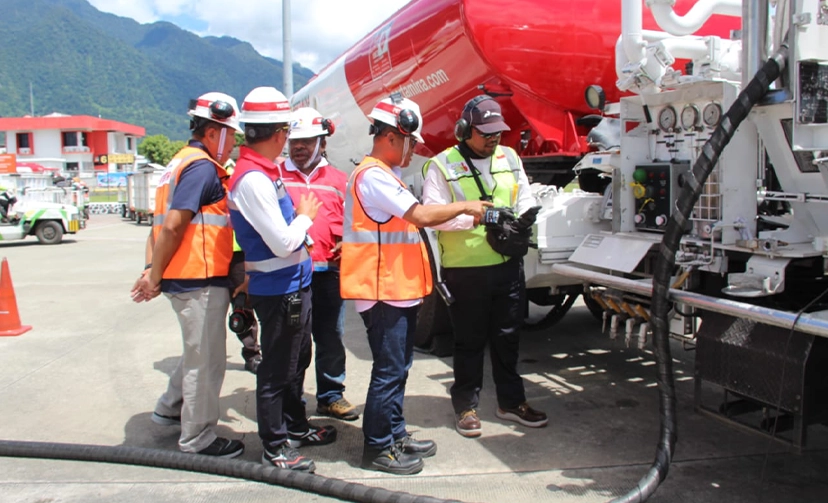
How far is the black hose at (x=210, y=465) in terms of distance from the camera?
315 cm

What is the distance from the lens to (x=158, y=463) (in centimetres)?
361

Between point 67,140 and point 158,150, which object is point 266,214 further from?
point 67,140

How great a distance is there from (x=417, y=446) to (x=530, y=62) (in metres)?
2.80

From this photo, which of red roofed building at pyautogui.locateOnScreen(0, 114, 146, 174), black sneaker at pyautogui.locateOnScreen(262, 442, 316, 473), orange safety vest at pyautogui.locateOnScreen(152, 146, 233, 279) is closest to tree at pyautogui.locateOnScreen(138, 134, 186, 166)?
red roofed building at pyautogui.locateOnScreen(0, 114, 146, 174)

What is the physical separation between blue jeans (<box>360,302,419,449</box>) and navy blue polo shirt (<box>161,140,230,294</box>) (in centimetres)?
89

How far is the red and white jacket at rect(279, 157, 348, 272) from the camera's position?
4270 millimetres

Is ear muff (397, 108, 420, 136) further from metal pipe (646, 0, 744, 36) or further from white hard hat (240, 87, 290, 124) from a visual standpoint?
metal pipe (646, 0, 744, 36)

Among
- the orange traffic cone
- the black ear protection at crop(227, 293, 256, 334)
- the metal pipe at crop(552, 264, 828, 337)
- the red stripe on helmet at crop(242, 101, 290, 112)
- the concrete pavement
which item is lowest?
the concrete pavement

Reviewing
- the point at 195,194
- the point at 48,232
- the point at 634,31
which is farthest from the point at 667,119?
the point at 48,232

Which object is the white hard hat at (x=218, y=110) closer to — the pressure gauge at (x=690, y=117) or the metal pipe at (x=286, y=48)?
the pressure gauge at (x=690, y=117)

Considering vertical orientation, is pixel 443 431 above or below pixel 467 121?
below

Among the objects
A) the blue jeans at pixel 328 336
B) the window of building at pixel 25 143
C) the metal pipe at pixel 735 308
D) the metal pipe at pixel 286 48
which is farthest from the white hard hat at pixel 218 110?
the window of building at pixel 25 143

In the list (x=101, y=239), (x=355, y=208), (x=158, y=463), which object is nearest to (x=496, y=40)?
(x=355, y=208)

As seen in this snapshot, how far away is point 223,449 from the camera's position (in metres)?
3.76
